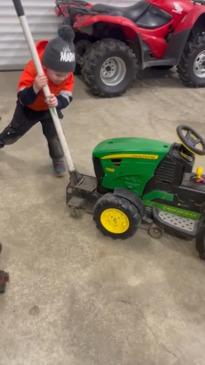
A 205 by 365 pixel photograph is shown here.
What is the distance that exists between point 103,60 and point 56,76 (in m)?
1.57

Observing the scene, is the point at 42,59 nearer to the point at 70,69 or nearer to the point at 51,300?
the point at 70,69

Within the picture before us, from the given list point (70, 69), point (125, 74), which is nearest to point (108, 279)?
point (70, 69)

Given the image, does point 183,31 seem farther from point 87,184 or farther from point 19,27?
point 87,184

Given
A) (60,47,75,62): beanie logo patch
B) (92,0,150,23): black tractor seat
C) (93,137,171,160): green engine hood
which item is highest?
(60,47,75,62): beanie logo patch

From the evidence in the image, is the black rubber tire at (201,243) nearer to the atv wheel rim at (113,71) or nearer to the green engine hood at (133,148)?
the green engine hood at (133,148)

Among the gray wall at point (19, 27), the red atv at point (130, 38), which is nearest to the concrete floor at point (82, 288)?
the red atv at point (130, 38)

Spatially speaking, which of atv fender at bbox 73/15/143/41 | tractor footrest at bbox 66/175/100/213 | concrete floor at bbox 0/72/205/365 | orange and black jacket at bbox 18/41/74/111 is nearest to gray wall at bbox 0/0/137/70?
atv fender at bbox 73/15/143/41

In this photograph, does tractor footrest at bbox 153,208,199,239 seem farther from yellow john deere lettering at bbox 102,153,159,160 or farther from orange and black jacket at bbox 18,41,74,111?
orange and black jacket at bbox 18,41,74,111

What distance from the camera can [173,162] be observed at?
1.95m

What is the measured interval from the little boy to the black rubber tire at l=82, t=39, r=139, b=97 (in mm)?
1209

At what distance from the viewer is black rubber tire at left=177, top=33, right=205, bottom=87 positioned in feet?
13.0

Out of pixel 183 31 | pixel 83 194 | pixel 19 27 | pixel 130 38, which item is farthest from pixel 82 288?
pixel 19 27

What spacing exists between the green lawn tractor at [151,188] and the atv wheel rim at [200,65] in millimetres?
2227

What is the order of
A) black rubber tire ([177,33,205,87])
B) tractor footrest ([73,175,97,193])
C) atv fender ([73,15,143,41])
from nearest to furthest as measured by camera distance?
tractor footrest ([73,175,97,193]), atv fender ([73,15,143,41]), black rubber tire ([177,33,205,87])
